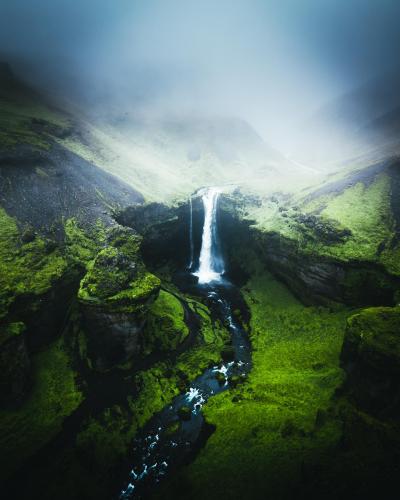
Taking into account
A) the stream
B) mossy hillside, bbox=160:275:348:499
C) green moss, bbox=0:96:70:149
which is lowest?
the stream

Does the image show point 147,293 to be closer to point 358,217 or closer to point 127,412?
point 127,412

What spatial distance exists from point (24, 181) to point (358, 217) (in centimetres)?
5146

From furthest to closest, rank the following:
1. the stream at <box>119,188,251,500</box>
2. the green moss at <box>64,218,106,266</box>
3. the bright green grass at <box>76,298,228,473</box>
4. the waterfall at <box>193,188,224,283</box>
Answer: the waterfall at <box>193,188,224,283</box> → the green moss at <box>64,218,106,266</box> → the bright green grass at <box>76,298,228,473</box> → the stream at <box>119,188,251,500</box>

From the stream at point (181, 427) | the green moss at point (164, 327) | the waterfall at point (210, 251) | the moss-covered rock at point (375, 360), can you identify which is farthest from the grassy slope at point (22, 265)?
the moss-covered rock at point (375, 360)

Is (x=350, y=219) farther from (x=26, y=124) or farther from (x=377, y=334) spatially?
(x=26, y=124)

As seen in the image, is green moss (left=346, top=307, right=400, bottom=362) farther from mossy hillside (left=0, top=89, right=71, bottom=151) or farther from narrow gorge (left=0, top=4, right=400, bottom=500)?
mossy hillside (left=0, top=89, right=71, bottom=151)

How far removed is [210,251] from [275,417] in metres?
33.2

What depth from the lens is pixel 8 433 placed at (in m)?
19.7

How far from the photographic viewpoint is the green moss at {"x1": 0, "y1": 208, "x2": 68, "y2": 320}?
24750 mm

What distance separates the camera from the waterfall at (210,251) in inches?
1852

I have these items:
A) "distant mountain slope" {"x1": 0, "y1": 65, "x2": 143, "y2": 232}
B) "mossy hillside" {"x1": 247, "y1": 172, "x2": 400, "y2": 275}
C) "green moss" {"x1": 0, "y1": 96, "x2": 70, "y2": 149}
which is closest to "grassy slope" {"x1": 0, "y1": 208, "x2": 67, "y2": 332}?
"distant mountain slope" {"x1": 0, "y1": 65, "x2": 143, "y2": 232}

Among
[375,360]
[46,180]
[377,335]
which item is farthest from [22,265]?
[377,335]

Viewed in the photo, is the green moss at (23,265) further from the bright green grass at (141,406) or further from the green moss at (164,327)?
the bright green grass at (141,406)

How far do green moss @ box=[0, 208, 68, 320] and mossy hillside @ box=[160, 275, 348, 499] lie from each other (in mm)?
20478
